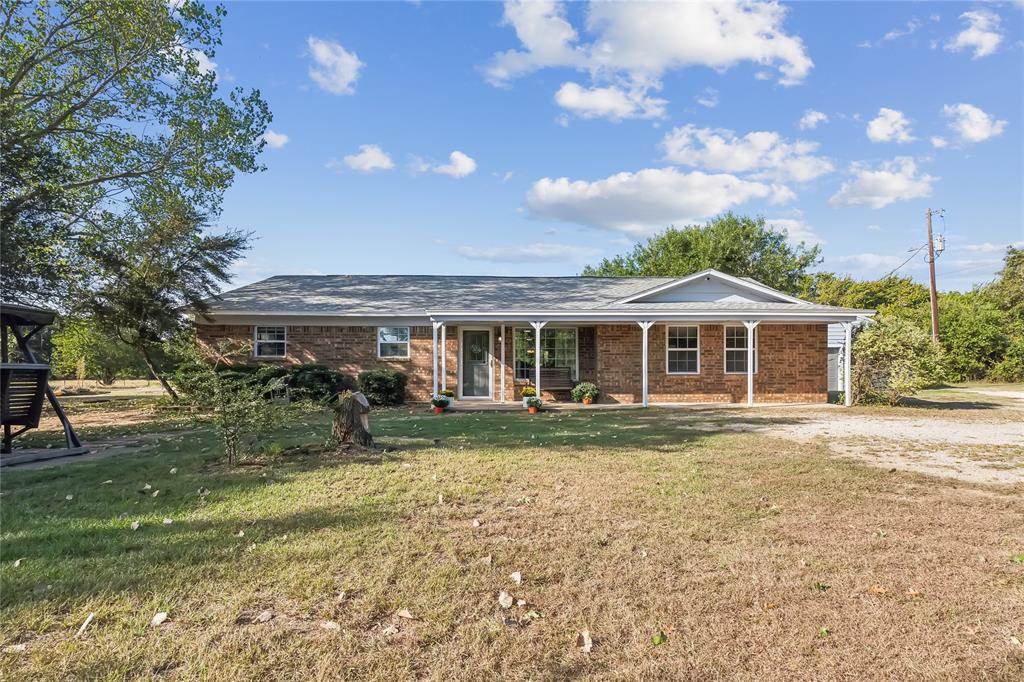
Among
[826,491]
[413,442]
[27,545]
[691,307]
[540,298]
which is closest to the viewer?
[27,545]

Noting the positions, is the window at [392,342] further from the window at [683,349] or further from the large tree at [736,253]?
the large tree at [736,253]

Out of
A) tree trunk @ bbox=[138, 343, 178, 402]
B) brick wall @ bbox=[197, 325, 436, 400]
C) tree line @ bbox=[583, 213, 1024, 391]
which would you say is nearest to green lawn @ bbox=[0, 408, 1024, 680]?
tree trunk @ bbox=[138, 343, 178, 402]

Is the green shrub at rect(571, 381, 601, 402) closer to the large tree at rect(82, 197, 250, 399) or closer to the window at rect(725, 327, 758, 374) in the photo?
the window at rect(725, 327, 758, 374)

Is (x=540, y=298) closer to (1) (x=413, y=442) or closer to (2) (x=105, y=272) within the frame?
(1) (x=413, y=442)

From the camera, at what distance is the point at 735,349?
56.3 ft

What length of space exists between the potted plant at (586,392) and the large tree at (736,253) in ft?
68.5

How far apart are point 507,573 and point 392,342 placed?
46.6ft

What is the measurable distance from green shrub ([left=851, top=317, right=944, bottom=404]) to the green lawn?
10.4m

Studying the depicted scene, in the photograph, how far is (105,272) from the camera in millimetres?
15547

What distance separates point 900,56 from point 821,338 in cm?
762

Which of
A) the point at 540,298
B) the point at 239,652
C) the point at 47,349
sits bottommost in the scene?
the point at 239,652

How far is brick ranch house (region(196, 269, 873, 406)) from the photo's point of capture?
1698 centimetres

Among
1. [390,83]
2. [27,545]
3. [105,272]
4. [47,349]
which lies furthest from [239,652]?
[47,349]

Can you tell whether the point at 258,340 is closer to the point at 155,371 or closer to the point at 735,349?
the point at 155,371
